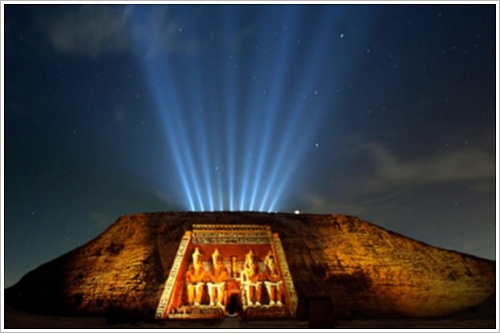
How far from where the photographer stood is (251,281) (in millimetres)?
20734

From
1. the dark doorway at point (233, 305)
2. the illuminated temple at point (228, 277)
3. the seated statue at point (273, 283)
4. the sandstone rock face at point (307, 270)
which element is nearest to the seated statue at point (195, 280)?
the illuminated temple at point (228, 277)

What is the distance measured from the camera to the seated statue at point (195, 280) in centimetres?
2023

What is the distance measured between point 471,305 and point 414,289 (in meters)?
3.40

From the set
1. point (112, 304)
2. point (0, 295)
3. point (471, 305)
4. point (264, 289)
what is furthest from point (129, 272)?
point (471, 305)

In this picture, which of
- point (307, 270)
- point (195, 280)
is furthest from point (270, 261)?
point (307, 270)

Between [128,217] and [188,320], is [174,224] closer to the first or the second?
[128,217]

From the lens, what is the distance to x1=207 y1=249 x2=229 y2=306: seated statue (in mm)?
20312

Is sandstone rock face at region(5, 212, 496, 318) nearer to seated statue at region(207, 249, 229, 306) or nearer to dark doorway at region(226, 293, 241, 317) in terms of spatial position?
seated statue at region(207, 249, 229, 306)

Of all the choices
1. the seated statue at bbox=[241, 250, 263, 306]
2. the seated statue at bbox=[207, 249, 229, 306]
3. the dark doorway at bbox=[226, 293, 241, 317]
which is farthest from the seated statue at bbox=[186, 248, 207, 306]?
the seated statue at bbox=[241, 250, 263, 306]

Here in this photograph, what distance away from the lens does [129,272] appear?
25203mm

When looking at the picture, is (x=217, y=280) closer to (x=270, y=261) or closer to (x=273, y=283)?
(x=273, y=283)

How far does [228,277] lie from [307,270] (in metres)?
6.50

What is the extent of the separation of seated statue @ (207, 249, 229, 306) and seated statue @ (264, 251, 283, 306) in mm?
1986

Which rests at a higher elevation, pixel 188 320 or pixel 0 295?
pixel 0 295
